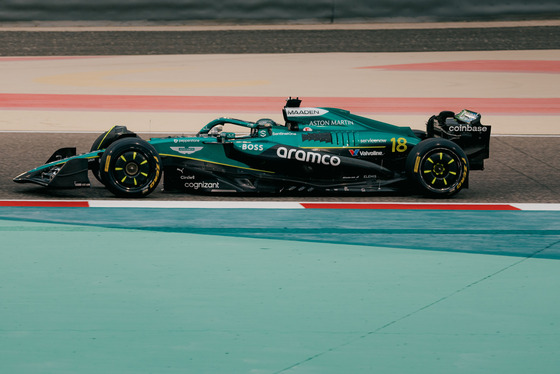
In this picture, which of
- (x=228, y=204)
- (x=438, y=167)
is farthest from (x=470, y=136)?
(x=228, y=204)

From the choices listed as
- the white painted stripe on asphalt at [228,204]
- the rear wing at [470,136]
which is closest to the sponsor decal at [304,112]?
the white painted stripe on asphalt at [228,204]

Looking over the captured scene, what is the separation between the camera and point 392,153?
31.7ft

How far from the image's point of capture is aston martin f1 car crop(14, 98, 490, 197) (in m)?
9.38

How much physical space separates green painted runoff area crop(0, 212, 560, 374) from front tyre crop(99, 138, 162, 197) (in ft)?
4.94

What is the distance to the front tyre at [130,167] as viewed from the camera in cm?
912

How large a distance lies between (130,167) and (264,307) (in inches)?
149

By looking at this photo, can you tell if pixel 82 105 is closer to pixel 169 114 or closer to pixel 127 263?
pixel 169 114

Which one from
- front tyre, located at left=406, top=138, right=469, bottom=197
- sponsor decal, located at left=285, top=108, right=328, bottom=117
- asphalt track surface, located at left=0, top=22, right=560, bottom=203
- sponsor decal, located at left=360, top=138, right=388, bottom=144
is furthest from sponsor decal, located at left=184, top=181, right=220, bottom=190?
asphalt track surface, located at left=0, top=22, right=560, bottom=203

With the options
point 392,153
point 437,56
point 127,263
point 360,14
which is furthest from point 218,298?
point 360,14

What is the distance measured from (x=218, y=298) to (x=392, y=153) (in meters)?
4.10

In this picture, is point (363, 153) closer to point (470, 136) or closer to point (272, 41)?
point (470, 136)

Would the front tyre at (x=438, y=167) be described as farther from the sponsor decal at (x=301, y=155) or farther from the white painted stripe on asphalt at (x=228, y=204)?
the sponsor decal at (x=301, y=155)

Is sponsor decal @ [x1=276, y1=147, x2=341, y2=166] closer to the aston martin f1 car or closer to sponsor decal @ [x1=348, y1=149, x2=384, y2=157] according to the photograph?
the aston martin f1 car

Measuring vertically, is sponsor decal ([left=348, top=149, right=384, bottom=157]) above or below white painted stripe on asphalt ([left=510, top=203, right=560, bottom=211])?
above
